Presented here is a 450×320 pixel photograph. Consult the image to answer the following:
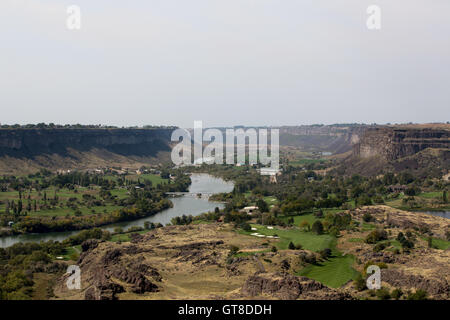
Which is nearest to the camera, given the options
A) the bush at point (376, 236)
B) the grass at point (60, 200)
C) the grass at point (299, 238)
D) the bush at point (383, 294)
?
the bush at point (383, 294)

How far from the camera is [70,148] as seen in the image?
145 m

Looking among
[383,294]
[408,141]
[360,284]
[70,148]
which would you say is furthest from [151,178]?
[383,294]

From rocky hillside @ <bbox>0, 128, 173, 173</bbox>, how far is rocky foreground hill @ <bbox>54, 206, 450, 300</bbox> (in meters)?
79.6

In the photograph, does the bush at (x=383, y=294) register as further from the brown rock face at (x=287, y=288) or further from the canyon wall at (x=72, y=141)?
the canyon wall at (x=72, y=141)

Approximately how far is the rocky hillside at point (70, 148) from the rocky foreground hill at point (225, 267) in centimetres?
7961

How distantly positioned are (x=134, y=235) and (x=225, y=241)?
12.4 m

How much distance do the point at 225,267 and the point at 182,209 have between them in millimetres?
43561

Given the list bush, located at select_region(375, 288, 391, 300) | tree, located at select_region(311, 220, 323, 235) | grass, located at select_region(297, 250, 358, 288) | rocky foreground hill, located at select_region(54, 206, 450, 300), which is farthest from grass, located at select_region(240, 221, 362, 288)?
bush, located at select_region(375, 288, 391, 300)

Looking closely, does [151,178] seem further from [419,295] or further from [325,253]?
[419,295]

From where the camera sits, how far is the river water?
197ft

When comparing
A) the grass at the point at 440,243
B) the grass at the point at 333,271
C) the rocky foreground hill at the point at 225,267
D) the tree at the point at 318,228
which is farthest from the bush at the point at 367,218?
the grass at the point at 333,271

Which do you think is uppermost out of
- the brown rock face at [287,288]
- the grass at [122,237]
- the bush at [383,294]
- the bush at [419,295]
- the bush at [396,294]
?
the brown rock face at [287,288]

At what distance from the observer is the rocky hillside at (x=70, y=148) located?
12125cm

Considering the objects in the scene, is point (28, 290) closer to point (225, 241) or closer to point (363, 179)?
point (225, 241)
